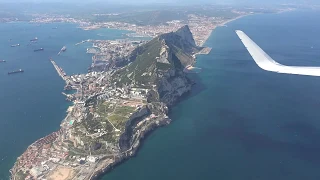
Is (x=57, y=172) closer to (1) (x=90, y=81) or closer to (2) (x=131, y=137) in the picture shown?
(2) (x=131, y=137)

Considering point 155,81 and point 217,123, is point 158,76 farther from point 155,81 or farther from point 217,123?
point 217,123

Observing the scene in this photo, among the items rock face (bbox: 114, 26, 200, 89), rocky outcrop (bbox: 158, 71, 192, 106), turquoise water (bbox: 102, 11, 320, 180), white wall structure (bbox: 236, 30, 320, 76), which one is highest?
white wall structure (bbox: 236, 30, 320, 76)

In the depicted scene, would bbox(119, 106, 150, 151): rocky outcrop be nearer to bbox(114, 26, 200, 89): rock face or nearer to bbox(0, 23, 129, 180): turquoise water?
bbox(114, 26, 200, 89): rock face

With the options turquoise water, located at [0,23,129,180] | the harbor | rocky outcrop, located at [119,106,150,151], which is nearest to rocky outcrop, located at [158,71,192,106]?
rocky outcrop, located at [119,106,150,151]

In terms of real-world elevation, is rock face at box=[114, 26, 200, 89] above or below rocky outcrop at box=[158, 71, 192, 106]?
above

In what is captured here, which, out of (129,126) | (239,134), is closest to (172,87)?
(129,126)

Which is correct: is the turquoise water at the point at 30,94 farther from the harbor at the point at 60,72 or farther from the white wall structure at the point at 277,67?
the white wall structure at the point at 277,67
